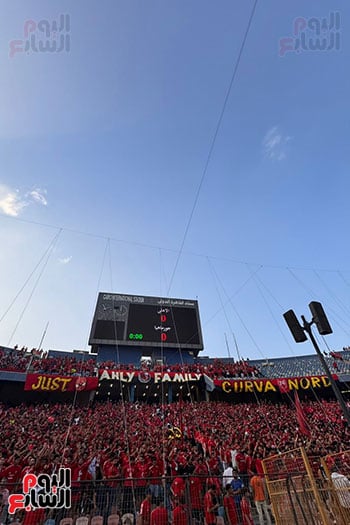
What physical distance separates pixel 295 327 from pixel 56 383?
2268 cm

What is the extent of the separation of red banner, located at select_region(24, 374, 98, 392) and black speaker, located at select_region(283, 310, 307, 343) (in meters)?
21.3

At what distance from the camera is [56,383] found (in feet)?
73.3

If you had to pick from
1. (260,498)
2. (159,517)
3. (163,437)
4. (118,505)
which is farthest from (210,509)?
(163,437)

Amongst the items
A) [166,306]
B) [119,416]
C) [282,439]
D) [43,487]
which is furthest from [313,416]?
[43,487]

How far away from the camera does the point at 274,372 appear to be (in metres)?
31.8

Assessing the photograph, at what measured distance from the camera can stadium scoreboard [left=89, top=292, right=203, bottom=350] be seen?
28.4 meters

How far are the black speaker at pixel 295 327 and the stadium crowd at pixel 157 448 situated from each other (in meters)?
3.87

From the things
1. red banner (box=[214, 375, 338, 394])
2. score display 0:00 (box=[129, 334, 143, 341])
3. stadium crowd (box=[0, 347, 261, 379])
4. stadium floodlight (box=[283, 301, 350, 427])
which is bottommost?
stadium floodlight (box=[283, 301, 350, 427])

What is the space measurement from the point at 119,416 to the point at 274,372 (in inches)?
843

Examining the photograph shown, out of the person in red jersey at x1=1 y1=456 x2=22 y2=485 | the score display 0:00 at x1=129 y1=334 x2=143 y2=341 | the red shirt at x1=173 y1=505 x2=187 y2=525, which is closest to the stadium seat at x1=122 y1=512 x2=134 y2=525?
the red shirt at x1=173 y1=505 x2=187 y2=525

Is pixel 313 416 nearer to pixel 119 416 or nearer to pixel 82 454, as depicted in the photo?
pixel 119 416

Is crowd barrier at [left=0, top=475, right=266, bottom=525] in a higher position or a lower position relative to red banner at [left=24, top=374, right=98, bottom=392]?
lower

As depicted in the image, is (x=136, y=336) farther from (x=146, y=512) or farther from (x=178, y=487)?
(x=146, y=512)

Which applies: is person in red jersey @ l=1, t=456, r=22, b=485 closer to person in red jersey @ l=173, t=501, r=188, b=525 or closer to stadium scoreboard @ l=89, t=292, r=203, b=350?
person in red jersey @ l=173, t=501, r=188, b=525
